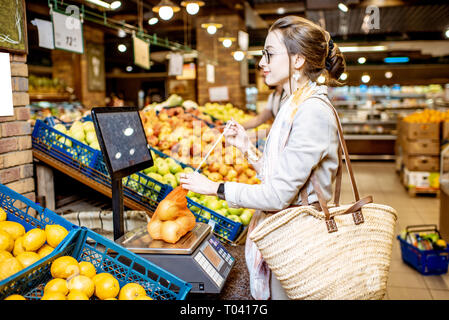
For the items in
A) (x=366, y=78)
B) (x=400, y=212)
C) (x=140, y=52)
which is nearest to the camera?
(x=140, y=52)

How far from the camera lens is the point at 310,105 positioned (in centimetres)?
138

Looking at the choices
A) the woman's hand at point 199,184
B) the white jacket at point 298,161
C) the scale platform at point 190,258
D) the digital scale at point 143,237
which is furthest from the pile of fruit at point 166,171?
the white jacket at point 298,161

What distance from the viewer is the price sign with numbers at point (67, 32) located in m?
3.28

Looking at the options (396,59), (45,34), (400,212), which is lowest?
(400,212)

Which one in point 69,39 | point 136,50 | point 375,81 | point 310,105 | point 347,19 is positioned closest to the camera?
point 310,105

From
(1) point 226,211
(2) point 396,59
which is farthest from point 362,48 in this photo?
(1) point 226,211

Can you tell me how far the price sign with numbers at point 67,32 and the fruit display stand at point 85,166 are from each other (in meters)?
1.17

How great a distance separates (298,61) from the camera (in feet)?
4.86

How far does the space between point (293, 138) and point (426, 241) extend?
11.2 feet

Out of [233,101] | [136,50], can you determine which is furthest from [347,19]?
[136,50]

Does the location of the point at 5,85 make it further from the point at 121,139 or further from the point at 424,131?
the point at 424,131

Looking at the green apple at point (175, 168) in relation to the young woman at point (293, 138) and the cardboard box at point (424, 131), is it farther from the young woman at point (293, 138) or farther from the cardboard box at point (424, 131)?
the cardboard box at point (424, 131)
